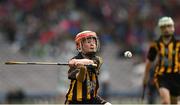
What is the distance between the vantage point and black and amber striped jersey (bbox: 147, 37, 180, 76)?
11805mm

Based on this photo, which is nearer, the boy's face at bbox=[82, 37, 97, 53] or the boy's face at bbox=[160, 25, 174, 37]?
the boy's face at bbox=[82, 37, 97, 53]

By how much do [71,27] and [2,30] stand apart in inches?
80.7

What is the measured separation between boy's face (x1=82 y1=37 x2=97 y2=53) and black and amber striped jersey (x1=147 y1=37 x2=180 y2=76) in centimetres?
440

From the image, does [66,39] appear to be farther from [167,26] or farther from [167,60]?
[167,26]

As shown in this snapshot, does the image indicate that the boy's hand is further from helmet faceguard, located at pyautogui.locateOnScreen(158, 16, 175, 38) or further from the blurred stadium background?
the blurred stadium background

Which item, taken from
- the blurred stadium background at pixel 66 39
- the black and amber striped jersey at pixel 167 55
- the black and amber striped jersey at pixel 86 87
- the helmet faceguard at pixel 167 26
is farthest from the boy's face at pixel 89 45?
the blurred stadium background at pixel 66 39

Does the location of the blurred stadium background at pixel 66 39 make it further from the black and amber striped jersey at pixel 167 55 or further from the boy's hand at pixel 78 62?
the boy's hand at pixel 78 62

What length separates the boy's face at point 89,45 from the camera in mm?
7531

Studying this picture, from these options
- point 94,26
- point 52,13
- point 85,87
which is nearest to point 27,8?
point 52,13

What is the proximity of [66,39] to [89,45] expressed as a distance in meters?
12.0

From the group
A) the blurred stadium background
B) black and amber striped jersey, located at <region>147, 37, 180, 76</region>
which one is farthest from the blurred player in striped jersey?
the blurred stadium background

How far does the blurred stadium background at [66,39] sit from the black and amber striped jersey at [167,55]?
6.23m

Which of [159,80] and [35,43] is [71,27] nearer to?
[35,43]

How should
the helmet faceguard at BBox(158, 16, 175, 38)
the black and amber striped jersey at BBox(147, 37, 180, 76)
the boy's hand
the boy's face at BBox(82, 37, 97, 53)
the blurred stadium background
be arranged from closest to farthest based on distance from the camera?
the boy's hand < the boy's face at BBox(82, 37, 97, 53) < the helmet faceguard at BBox(158, 16, 175, 38) < the black and amber striped jersey at BBox(147, 37, 180, 76) < the blurred stadium background
